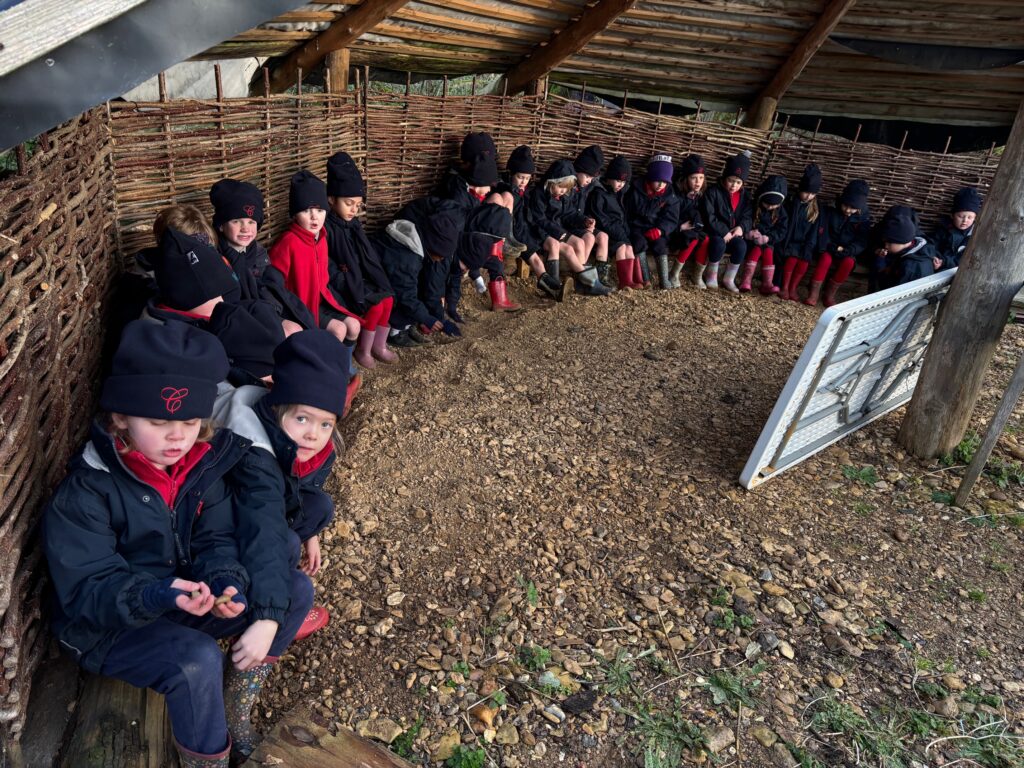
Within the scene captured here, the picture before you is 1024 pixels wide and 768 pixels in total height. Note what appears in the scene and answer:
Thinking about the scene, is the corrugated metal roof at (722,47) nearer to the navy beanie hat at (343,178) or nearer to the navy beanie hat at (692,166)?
the navy beanie hat at (343,178)

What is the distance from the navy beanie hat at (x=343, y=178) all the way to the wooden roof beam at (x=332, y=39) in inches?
42.8

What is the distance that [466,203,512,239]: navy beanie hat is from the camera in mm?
6211

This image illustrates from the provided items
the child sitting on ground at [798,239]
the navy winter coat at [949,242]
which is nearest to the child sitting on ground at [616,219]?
the child sitting on ground at [798,239]

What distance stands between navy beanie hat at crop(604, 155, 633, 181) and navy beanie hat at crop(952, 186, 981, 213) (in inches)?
133

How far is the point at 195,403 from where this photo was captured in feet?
7.18

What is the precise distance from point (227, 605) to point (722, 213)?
6.77 m

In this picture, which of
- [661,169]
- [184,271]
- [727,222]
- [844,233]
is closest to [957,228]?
[844,233]

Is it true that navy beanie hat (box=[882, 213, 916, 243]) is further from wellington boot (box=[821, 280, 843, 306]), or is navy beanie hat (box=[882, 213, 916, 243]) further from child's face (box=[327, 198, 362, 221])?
child's face (box=[327, 198, 362, 221])

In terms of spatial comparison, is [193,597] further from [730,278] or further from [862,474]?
[730,278]

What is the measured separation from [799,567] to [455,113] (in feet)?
16.0

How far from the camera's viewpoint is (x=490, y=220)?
622cm

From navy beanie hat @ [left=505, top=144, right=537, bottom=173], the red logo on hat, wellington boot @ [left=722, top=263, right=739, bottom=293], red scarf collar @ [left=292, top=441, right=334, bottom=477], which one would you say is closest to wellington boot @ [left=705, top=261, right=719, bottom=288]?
wellington boot @ [left=722, top=263, right=739, bottom=293]

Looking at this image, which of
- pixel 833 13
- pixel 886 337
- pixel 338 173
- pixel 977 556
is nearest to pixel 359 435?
pixel 338 173

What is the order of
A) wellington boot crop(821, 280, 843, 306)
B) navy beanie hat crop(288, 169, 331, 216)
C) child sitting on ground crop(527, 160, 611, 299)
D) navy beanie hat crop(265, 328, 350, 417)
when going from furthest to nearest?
wellington boot crop(821, 280, 843, 306) < child sitting on ground crop(527, 160, 611, 299) < navy beanie hat crop(288, 169, 331, 216) < navy beanie hat crop(265, 328, 350, 417)
